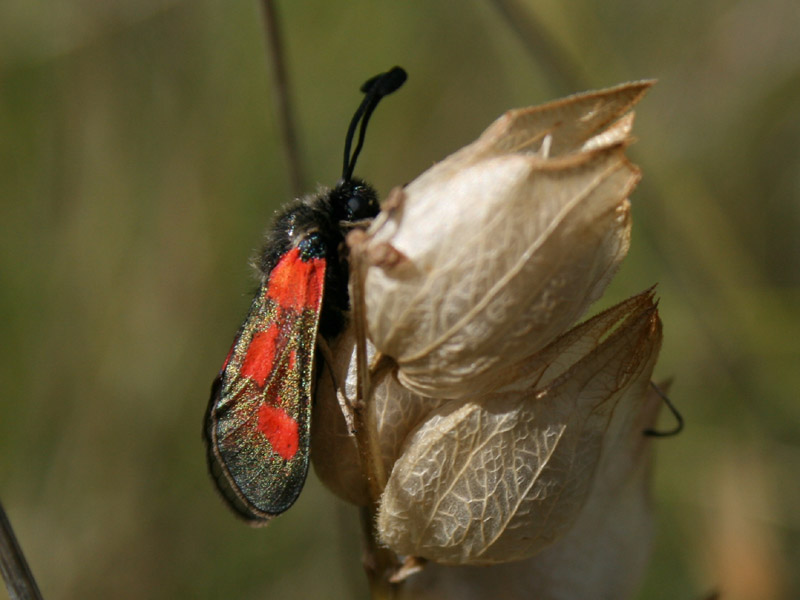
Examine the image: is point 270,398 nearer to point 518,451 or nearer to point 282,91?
point 518,451

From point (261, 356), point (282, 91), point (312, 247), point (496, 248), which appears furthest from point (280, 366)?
point (282, 91)

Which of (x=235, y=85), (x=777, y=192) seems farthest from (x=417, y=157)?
(x=777, y=192)

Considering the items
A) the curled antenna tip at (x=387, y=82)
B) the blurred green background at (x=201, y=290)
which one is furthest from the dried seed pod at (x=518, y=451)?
the blurred green background at (x=201, y=290)

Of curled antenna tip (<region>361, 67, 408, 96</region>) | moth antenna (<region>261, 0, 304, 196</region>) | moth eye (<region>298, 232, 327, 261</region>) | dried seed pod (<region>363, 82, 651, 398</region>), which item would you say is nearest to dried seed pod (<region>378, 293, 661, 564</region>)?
dried seed pod (<region>363, 82, 651, 398</region>)

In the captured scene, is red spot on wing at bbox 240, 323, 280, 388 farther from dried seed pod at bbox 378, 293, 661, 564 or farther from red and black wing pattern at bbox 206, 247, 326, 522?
dried seed pod at bbox 378, 293, 661, 564

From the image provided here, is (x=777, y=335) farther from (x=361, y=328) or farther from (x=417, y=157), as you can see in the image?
(x=361, y=328)

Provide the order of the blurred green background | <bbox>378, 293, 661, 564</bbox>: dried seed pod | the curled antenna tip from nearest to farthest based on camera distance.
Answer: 1. <bbox>378, 293, 661, 564</bbox>: dried seed pod
2. the curled antenna tip
3. the blurred green background
